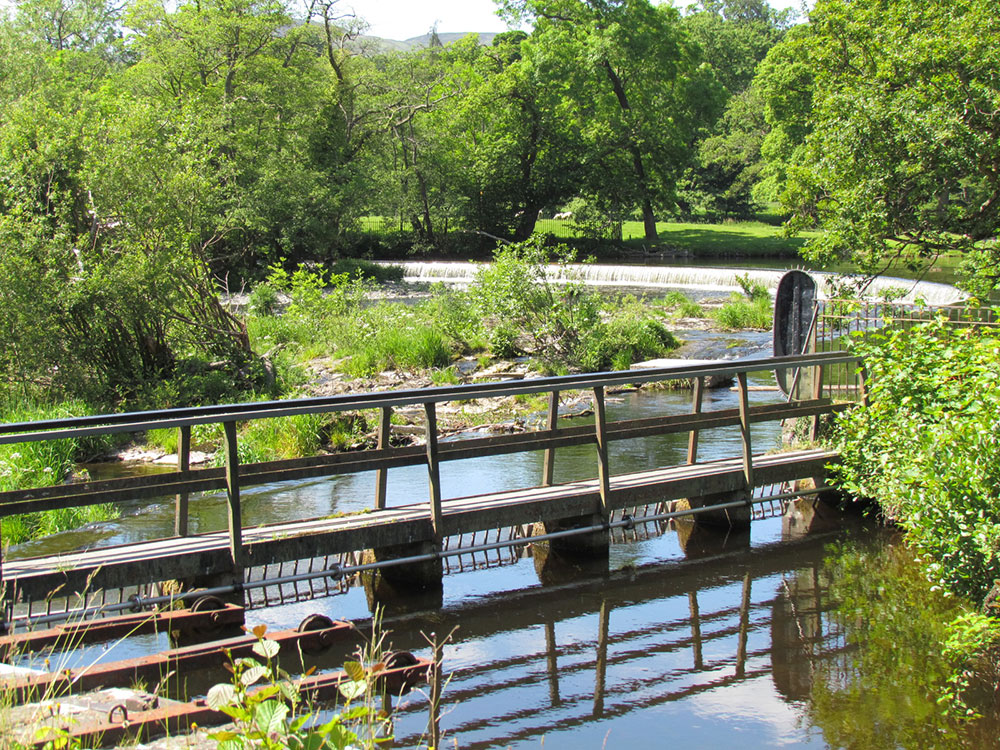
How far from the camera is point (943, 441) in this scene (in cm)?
605

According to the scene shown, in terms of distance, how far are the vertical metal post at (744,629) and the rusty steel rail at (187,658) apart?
2.76 meters

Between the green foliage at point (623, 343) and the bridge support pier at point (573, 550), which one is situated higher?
the green foliage at point (623, 343)

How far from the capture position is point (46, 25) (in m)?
57.3

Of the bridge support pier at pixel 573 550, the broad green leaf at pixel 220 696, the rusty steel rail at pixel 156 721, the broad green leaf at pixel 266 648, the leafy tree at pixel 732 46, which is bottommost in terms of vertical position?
the bridge support pier at pixel 573 550

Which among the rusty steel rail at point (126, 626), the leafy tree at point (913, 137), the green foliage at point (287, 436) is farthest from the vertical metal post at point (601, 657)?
the leafy tree at point (913, 137)

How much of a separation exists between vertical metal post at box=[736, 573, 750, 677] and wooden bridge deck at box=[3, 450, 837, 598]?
1.07m

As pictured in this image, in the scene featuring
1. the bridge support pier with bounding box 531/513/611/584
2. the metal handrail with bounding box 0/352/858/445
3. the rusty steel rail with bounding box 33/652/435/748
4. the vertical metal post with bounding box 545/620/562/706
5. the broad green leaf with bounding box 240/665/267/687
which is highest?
the metal handrail with bounding box 0/352/858/445

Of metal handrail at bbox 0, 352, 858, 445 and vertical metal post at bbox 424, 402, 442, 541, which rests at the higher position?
metal handrail at bbox 0, 352, 858, 445

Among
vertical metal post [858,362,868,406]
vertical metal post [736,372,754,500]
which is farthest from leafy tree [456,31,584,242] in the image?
vertical metal post [736,372,754,500]

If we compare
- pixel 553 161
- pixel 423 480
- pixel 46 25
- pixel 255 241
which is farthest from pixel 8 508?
pixel 46 25

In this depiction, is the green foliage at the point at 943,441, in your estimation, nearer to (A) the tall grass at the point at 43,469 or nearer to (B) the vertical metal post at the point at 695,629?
(B) the vertical metal post at the point at 695,629

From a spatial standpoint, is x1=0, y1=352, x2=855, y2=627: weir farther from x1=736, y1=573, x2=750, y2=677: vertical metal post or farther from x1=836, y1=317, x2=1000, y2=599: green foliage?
x1=836, y1=317, x2=1000, y2=599: green foliage

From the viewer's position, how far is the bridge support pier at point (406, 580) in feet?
25.6

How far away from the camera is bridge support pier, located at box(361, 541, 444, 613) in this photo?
7.79m
